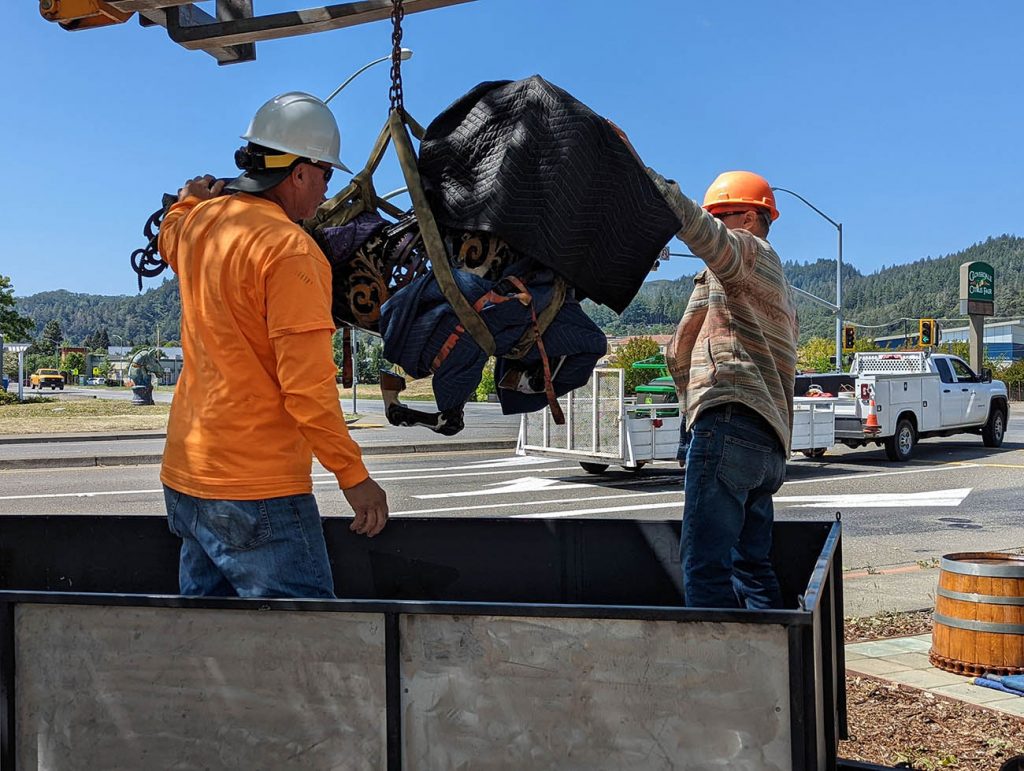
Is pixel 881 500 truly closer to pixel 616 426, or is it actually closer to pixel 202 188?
pixel 616 426

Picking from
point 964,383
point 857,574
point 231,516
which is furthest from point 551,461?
point 231,516

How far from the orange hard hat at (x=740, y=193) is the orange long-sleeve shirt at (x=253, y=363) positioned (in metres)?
1.62

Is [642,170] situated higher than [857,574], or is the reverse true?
[642,170]

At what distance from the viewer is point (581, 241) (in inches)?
107

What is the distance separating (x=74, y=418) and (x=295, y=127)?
3328cm

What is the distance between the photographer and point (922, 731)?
4043 mm

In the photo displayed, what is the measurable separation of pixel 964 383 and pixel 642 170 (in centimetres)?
1895

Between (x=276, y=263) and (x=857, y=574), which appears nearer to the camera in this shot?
(x=276, y=263)

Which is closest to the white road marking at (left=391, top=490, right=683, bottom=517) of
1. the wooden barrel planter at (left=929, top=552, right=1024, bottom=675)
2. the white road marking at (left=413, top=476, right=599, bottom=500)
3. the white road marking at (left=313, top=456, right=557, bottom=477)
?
the white road marking at (left=413, top=476, right=599, bottom=500)

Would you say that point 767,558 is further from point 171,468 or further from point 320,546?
point 171,468

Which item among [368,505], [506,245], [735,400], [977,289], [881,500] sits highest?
[977,289]

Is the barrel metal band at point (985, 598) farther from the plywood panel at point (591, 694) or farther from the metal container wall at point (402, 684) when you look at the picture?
the plywood panel at point (591, 694)

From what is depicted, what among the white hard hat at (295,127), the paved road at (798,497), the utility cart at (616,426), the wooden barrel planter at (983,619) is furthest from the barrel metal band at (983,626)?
the utility cart at (616,426)

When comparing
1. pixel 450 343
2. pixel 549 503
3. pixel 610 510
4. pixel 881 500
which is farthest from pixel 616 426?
pixel 450 343
